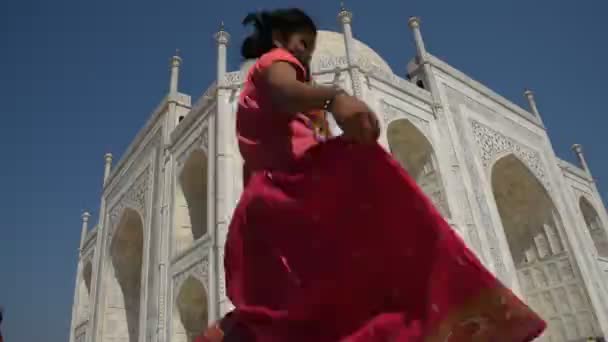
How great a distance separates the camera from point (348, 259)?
98cm

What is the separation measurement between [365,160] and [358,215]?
4.6 inches

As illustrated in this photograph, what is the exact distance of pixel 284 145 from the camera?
1108 millimetres

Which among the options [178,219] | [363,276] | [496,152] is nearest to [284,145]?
[363,276]

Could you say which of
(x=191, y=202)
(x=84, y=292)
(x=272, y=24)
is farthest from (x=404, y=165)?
(x=84, y=292)

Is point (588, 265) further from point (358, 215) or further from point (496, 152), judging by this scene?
point (358, 215)

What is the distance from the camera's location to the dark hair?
1.27 metres

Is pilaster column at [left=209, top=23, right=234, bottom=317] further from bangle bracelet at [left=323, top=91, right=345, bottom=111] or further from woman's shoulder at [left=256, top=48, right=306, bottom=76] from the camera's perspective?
bangle bracelet at [left=323, top=91, right=345, bottom=111]

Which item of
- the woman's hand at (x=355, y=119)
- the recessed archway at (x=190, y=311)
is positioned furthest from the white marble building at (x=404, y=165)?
the woman's hand at (x=355, y=119)

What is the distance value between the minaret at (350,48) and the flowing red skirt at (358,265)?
7.03 m

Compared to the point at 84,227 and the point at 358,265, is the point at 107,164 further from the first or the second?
the point at 358,265

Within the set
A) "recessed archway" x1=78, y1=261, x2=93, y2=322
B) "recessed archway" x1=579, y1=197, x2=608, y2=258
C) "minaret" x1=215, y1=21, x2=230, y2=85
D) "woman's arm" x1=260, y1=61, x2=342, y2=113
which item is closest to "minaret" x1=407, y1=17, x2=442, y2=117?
"minaret" x1=215, y1=21, x2=230, y2=85

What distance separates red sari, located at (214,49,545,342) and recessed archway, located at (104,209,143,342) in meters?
10.8

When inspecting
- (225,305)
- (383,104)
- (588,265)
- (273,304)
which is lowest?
(273,304)

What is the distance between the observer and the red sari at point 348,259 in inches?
35.3
